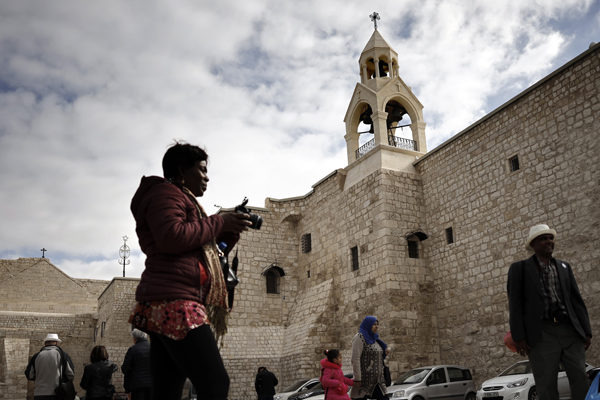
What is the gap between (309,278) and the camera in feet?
71.1

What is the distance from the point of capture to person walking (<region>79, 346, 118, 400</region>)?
7.11m

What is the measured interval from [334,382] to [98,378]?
3066mm

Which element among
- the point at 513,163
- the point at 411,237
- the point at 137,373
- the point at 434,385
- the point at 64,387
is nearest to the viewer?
the point at 137,373

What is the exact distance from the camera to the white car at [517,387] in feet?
33.9

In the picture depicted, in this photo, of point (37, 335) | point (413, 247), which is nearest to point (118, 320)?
point (37, 335)

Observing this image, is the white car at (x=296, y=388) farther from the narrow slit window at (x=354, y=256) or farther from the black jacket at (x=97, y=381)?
the black jacket at (x=97, y=381)

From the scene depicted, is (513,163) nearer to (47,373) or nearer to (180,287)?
(47,373)

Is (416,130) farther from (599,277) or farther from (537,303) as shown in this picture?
(537,303)

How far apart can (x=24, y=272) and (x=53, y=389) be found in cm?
3054

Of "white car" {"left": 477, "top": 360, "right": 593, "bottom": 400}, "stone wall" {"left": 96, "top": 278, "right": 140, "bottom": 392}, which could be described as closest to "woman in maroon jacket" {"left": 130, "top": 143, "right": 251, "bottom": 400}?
"white car" {"left": 477, "top": 360, "right": 593, "bottom": 400}

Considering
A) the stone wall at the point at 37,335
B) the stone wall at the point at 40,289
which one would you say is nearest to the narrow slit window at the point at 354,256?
the stone wall at the point at 37,335

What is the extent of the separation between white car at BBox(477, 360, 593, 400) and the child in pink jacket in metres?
4.65

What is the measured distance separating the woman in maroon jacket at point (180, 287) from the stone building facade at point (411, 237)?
1211cm

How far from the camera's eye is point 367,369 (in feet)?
24.0
